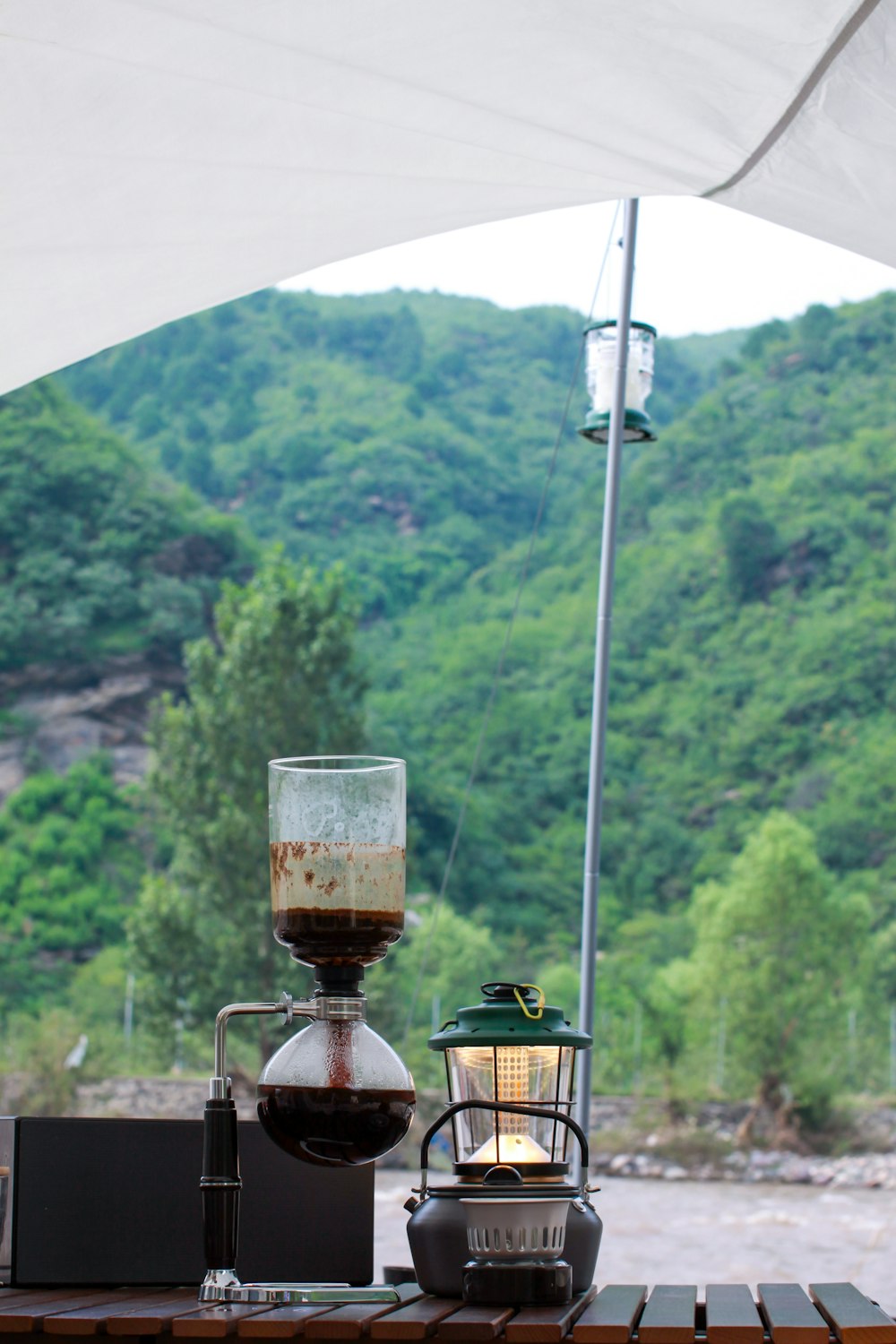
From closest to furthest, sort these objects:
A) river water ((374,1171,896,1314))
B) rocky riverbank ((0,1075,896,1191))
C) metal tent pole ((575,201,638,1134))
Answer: metal tent pole ((575,201,638,1134)), river water ((374,1171,896,1314)), rocky riverbank ((0,1075,896,1191))

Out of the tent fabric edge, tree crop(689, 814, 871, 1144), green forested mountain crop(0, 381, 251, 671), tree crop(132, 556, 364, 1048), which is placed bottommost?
tree crop(689, 814, 871, 1144)

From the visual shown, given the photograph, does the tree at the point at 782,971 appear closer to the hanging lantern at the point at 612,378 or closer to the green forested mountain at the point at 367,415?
the green forested mountain at the point at 367,415

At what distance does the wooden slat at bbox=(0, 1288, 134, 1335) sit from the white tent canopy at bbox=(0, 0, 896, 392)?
1.25 m

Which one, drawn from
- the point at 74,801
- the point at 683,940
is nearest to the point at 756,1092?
the point at 683,940

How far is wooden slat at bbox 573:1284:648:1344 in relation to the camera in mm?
1086

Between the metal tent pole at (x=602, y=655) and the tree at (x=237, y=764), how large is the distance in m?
12.4

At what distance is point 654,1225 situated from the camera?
1522 cm

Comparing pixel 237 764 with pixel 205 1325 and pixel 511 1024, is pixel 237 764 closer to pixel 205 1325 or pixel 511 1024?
pixel 511 1024

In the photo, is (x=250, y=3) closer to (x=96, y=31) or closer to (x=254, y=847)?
(x=96, y=31)

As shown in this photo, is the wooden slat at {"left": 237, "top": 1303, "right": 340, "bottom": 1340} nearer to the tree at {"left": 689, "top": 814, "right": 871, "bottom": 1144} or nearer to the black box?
the black box

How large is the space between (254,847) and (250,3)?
46.5ft

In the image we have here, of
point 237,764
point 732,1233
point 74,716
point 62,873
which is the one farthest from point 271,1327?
point 74,716

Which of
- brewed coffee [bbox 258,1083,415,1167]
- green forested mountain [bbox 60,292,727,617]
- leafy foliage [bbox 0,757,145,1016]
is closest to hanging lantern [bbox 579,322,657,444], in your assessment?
brewed coffee [bbox 258,1083,415,1167]

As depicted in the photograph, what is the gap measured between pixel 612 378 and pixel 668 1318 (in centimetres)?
254
